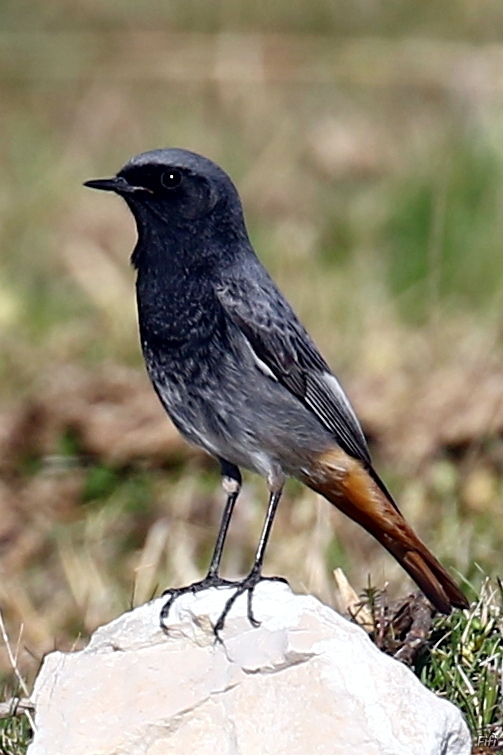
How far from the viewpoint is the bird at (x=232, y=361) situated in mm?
4949

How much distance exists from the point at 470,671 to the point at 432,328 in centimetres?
399

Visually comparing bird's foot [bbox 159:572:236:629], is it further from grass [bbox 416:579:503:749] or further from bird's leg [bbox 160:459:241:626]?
grass [bbox 416:579:503:749]

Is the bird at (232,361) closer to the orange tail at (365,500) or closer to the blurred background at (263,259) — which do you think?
the orange tail at (365,500)

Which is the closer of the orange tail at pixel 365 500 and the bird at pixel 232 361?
the bird at pixel 232 361

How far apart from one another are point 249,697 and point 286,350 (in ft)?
4.28

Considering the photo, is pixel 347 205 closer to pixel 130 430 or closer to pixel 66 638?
pixel 130 430

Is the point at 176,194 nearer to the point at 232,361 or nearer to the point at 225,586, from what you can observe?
the point at 232,361

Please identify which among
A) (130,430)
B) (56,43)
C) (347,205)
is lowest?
(130,430)

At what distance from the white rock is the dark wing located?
94 cm

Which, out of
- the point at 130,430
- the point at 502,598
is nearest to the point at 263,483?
the point at 130,430

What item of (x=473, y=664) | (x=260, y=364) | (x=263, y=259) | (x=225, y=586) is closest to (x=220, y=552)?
(x=225, y=586)

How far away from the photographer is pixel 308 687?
4031 millimetres

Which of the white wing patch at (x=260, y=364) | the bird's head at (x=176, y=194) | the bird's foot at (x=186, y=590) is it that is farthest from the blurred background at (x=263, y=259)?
the bird's head at (x=176, y=194)

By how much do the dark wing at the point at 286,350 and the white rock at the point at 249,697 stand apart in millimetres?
940
